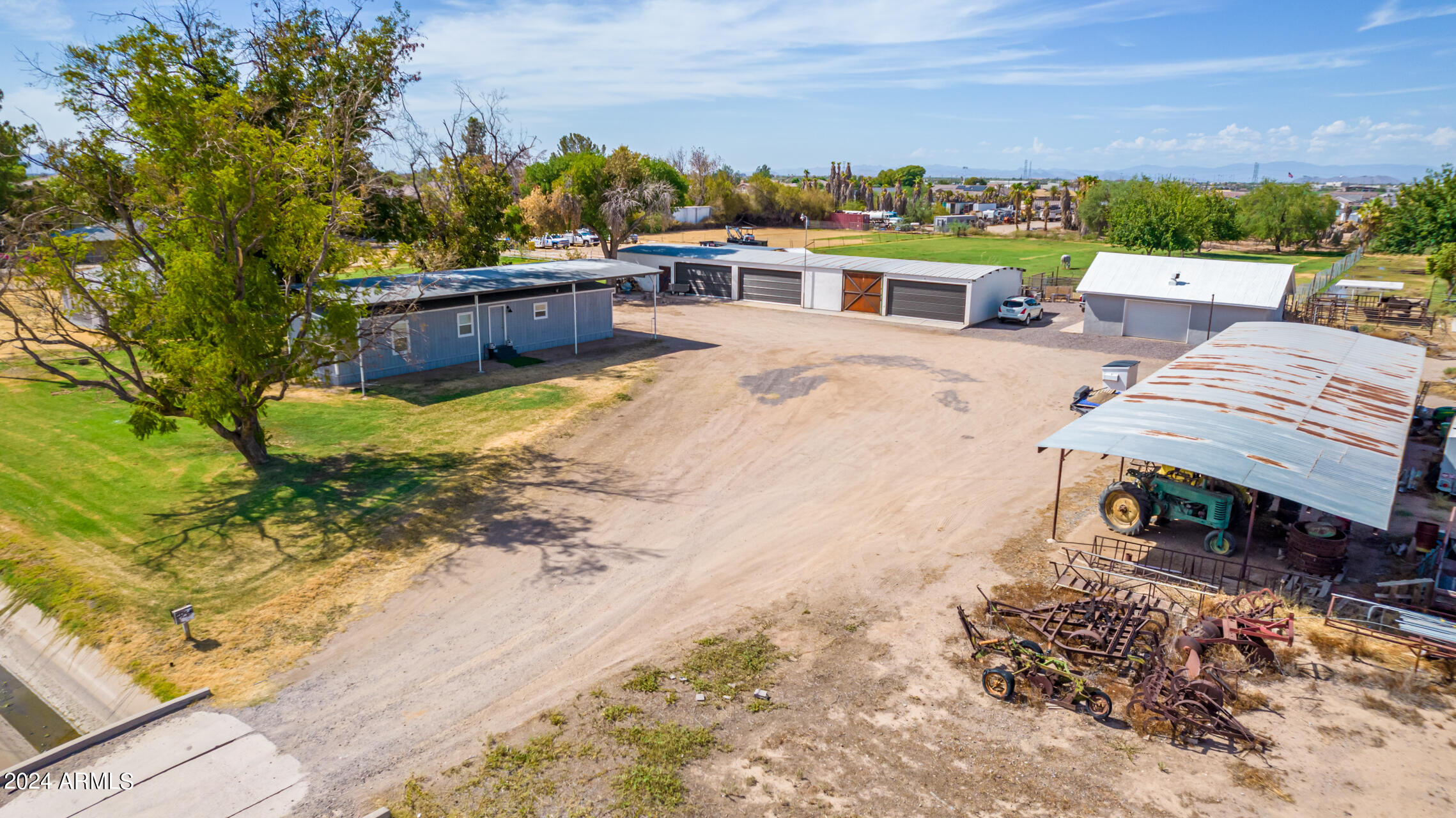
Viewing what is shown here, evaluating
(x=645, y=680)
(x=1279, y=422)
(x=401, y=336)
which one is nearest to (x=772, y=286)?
(x=401, y=336)

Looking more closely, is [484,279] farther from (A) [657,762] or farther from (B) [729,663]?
(A) [657,762]

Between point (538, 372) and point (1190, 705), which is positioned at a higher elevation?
point (538, 372)

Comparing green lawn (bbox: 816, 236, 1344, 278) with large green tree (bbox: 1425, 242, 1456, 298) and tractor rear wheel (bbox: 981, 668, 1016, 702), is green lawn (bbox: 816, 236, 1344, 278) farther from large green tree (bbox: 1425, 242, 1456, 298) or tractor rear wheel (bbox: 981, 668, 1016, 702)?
tractor rear wheel (bbox: 981, 668, 1016, 702)

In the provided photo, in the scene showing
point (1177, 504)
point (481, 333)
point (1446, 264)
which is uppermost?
point (1446, 264)

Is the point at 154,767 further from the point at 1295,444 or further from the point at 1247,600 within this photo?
the point at 1295,444

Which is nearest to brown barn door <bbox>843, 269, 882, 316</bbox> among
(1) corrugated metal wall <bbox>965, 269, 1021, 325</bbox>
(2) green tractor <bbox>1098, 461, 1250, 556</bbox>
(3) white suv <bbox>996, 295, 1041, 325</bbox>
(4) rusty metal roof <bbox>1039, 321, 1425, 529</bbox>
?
(1) corrugated metal wall <bbox>965, 269, 1021, 325</bbox>

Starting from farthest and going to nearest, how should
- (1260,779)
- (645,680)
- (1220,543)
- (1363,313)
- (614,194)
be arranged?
1. (614,194)
2. (1363,313)
3. (1220,543)
4. (645,680)
5. (1260,779)
